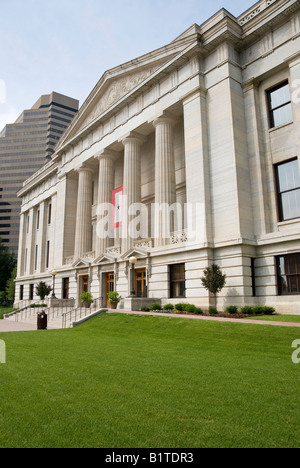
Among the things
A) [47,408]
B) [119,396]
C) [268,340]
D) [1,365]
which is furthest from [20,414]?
[268,340]

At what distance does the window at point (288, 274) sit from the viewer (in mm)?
20094

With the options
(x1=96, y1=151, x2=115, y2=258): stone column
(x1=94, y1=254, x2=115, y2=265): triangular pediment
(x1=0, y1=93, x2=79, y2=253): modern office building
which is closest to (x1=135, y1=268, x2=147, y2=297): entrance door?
(x1=94, y1=254, x2=115, y2=265): triangular pediment

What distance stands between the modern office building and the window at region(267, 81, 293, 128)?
122309 millimetres

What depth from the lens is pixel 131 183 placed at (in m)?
31.3

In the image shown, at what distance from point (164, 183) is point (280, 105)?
403 inches

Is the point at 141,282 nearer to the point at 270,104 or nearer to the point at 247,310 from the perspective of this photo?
the point at 247,310

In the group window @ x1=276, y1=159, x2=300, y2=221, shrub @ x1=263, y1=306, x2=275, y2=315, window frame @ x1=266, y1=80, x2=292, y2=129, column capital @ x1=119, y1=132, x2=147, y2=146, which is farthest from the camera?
column capital @ x1=119, y1=132, x2=147, y2=146

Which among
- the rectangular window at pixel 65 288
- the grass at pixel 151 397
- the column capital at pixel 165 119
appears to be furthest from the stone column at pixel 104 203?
the grass at pixel 151 397

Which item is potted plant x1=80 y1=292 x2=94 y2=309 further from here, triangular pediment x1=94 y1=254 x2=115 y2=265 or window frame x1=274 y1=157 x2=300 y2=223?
window frame x1=274 y1=157 x2=300 y2=223

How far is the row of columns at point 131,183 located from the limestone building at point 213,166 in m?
0.13

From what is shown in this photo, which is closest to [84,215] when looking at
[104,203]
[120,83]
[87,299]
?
[104,203]

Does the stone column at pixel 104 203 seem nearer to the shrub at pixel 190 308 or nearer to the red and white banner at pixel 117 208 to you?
the red and white banner at pixel 117 208

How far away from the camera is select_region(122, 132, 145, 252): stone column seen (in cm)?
3036

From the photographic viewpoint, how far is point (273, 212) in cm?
2250
